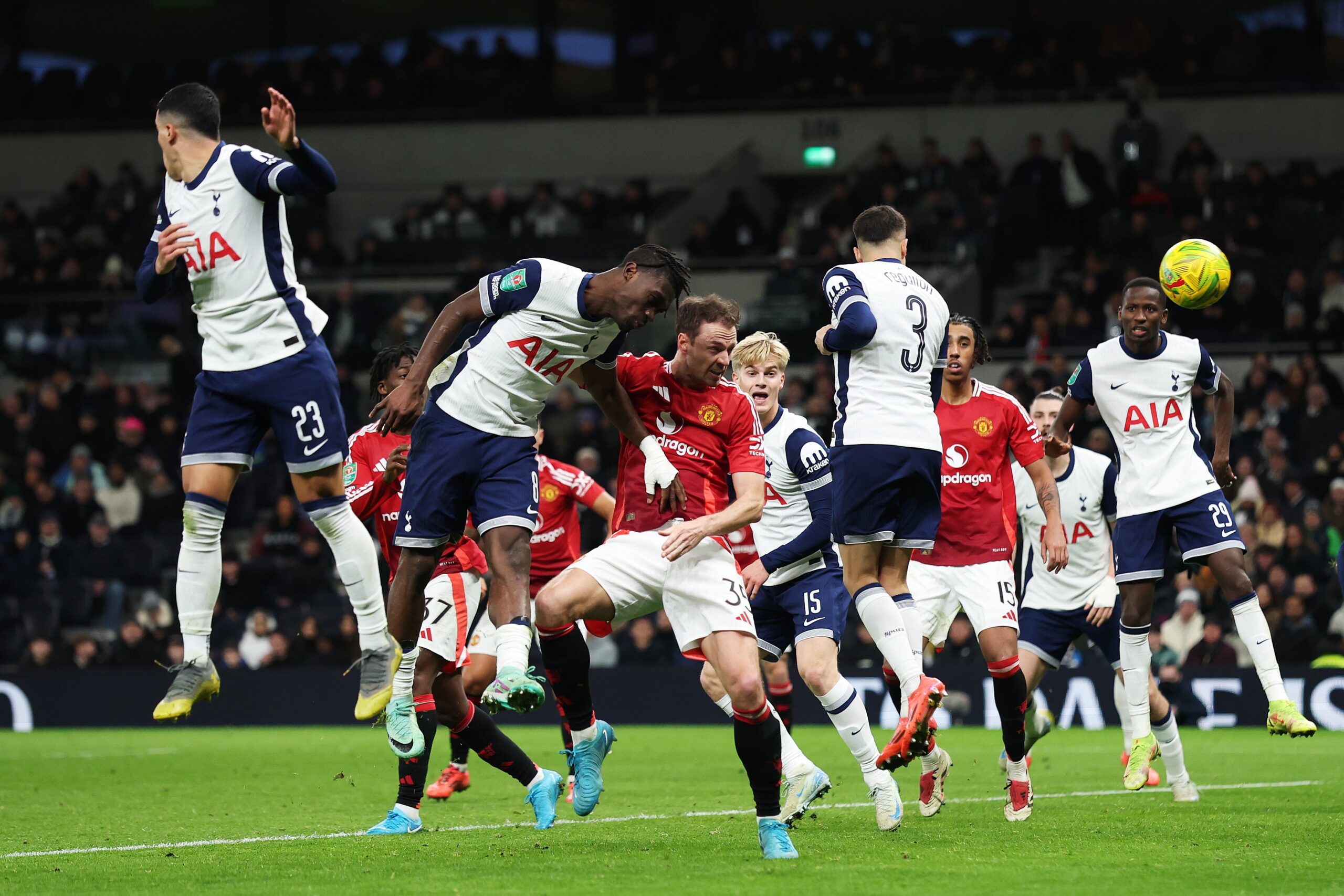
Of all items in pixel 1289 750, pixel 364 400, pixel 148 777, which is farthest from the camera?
pixel 364 400

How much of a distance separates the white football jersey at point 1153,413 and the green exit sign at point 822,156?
692 inches

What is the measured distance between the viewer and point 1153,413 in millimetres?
9500

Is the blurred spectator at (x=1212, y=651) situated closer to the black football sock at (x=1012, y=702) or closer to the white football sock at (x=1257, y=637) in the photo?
the white football sock at (x=1257, y=637)

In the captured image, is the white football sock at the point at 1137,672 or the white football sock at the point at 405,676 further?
the white football sock at the point at 1137,672

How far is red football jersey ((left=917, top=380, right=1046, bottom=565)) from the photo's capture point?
9.48 metres

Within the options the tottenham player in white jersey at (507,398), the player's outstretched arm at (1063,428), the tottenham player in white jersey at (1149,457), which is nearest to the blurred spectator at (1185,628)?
the tottenham player in white jersey at (1149,457)

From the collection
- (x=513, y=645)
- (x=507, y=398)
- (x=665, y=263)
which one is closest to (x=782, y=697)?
(x=507, y=398)

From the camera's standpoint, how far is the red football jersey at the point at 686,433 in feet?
24.6

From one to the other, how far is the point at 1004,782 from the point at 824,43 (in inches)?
777

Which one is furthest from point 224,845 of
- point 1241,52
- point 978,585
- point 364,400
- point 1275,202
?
point 1241,52

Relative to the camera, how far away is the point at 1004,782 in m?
10.8

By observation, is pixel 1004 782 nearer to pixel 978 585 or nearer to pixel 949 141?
pixel 978 585

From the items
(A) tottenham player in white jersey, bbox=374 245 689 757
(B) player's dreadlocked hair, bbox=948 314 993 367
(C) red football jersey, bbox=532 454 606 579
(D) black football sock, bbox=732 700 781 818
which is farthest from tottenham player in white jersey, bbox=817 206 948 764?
(C) red football jersey, bbox=532 454 606 579

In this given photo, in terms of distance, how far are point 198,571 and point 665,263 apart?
109 inches
